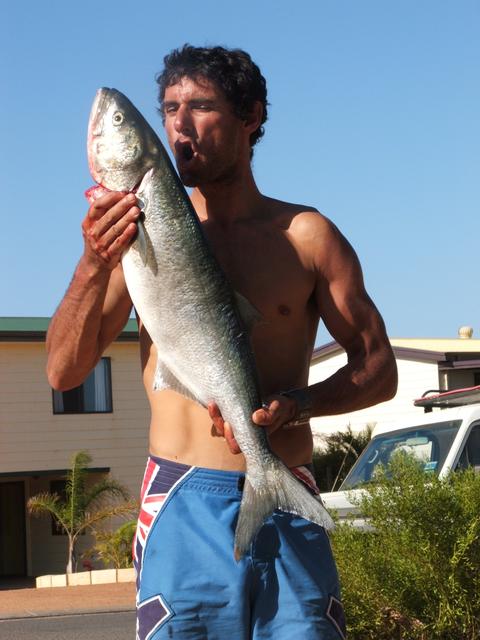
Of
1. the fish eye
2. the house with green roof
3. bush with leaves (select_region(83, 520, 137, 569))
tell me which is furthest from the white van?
the house with green roof

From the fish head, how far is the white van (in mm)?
7996

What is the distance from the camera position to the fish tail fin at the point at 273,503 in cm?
312

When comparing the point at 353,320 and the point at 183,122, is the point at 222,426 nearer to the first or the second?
the point at 353,320

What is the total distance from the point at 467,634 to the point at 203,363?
17.0ft

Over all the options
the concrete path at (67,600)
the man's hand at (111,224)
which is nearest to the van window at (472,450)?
the concrete path at (67,600)

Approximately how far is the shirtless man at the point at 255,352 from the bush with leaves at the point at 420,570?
423 centimetres

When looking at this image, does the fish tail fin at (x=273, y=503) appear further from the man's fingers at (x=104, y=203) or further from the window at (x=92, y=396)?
the window at (x=92, y=396)

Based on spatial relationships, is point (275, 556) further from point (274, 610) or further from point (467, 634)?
point (467, 634)

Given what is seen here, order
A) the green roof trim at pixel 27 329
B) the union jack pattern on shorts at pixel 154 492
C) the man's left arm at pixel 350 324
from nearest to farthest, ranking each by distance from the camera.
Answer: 1. the union jack pattern on shorts at pixel 154 492
2. the man's left arm at pixel 350 324
3. the green roof trim at pixel 27 329

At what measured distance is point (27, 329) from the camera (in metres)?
26.2

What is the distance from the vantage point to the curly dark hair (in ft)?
12.2

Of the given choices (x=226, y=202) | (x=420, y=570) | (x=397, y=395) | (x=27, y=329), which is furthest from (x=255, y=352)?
(x=397, y=395)

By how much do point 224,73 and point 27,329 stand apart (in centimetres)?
2307

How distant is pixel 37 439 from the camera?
87.3 ft
